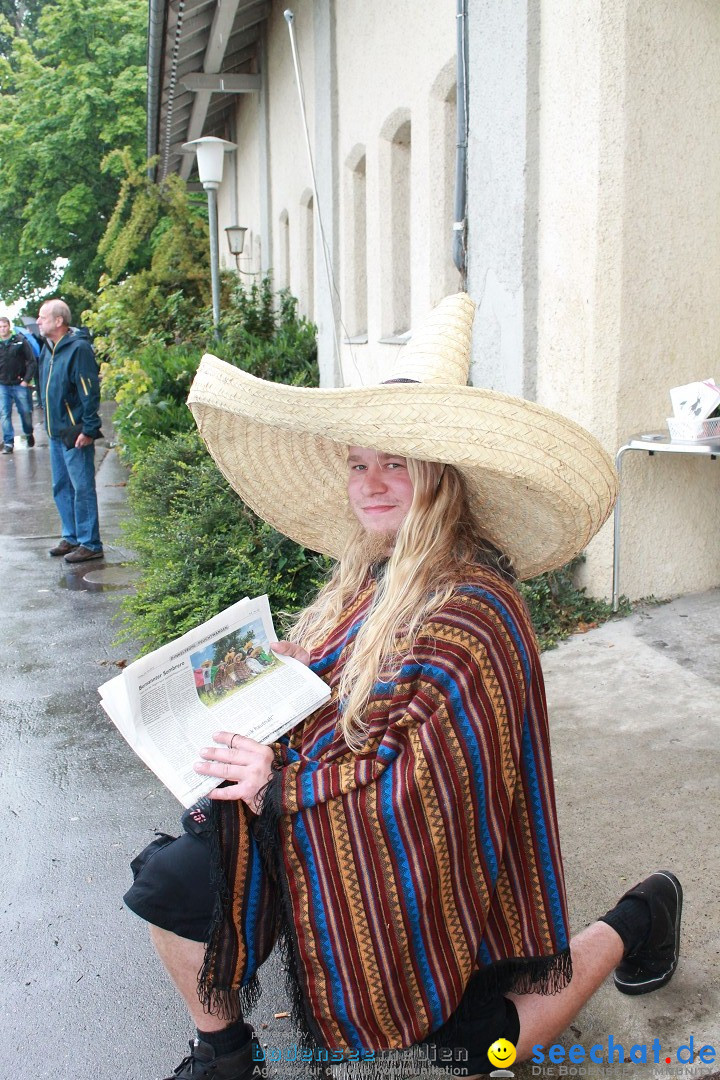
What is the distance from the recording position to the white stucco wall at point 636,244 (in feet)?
16.2

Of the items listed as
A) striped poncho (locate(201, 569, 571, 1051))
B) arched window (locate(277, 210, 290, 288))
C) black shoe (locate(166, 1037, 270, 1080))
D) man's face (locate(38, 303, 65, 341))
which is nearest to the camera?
striped poncho (locate(201, 569, 571, 1051))

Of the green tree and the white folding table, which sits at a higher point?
the green tree

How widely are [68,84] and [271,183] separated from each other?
1978cm

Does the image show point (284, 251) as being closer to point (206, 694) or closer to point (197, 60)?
point (197, 60)

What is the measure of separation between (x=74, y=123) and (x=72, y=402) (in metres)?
25.1

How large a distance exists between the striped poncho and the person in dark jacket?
15305 mm

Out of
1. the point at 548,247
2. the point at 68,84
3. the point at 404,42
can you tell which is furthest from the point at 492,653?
the point at 68,84

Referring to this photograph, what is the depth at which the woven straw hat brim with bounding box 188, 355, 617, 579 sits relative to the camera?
2.05 metres

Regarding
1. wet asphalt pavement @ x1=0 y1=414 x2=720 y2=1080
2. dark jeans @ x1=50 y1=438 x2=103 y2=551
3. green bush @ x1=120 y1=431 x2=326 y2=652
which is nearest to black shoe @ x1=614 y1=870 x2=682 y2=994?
wet asphalt pavement @ x1=0 y1=414 x2=720 y2=1080

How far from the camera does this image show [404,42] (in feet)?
25.5

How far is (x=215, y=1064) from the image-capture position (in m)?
2.33

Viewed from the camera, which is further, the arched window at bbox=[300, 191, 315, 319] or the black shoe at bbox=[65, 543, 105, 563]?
the arched window at bbox=[300, 191, 315, 319]

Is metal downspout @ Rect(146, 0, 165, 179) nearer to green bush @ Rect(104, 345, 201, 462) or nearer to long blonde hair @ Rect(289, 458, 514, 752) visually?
green bush @ Rect(104, 345, 201, 462)

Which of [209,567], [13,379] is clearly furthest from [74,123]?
[209,567]
